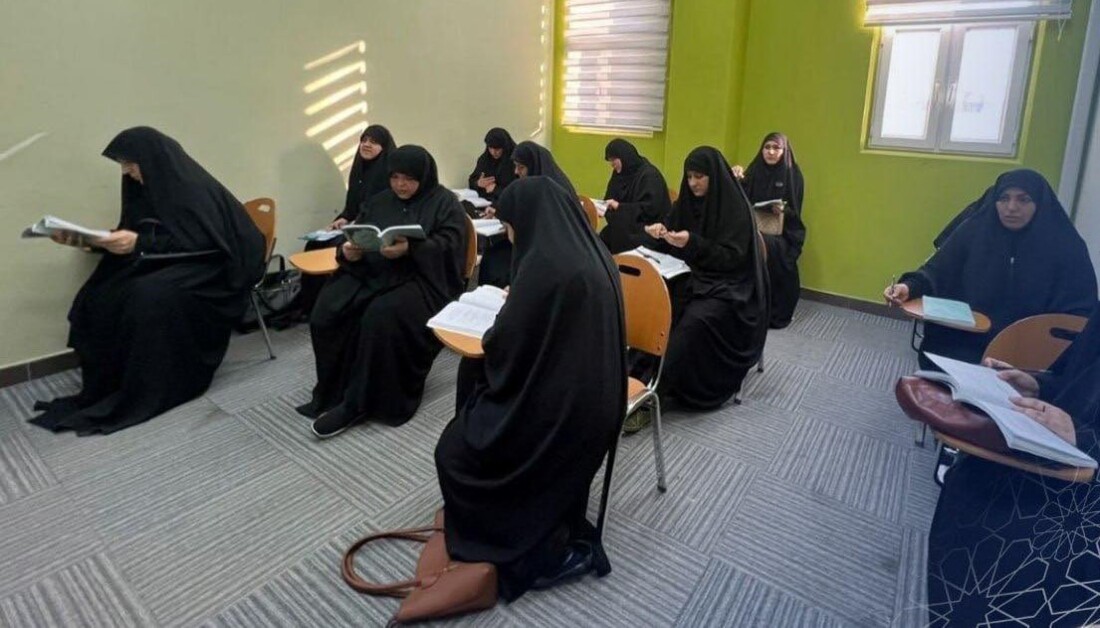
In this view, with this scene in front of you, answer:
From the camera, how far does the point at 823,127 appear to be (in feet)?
14.7

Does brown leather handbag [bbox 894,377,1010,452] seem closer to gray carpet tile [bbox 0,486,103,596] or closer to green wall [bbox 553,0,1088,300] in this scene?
gray carpet tile [bbox 0,486,103,596]

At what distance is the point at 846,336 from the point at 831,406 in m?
1.16

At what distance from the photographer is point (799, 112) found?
457cm

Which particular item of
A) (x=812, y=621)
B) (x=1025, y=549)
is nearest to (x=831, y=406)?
(x=812, y=621)

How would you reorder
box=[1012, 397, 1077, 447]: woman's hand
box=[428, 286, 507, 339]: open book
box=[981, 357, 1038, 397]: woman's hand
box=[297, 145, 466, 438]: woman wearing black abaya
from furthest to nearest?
box=[297, 145, 466, 438]: woman wearing black abaya → box=[428, 286, 507, 339]: open book → box=[981, 357, 1038, 397]: woman's hand → box=[1012, 397, 1077, 447]: woman's hand

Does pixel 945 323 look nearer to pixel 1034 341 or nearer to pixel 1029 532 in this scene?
pixel 1034 341

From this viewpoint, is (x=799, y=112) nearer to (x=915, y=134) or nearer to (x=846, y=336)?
(x=915, y=134)

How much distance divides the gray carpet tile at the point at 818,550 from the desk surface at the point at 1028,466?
2.42ft

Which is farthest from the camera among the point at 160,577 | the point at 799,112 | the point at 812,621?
the point at 799,112

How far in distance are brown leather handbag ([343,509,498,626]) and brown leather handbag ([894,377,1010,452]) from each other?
1194 mm

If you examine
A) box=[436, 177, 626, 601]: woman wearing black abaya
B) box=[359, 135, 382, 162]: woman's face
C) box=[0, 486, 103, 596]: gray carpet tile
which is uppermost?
box=[359, 135, 382, 162]: woman's face

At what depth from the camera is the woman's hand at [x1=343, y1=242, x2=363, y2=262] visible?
296 cm

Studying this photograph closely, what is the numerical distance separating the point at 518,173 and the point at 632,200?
90 centimetres

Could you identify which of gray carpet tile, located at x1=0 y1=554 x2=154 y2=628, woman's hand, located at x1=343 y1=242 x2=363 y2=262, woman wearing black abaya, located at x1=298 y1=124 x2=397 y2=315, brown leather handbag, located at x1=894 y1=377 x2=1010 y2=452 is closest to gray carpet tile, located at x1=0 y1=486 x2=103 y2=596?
gray carpet tile, located at x1=0 y1=554 x2=154 y2=628
